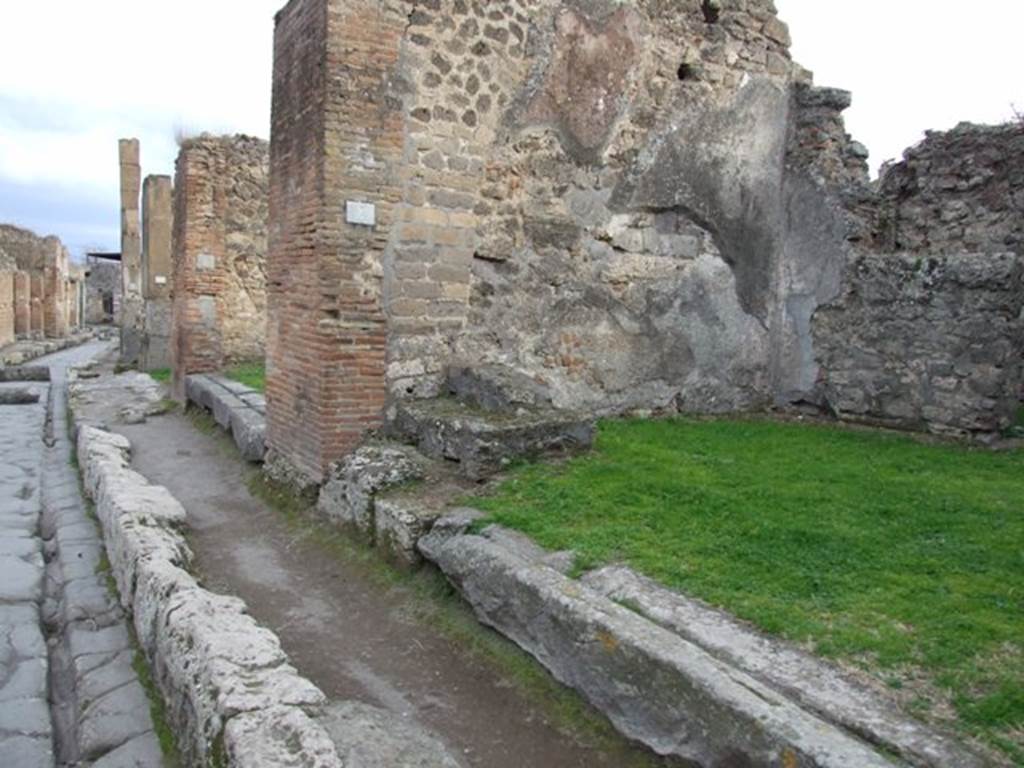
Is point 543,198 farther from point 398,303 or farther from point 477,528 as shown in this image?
point 477,528

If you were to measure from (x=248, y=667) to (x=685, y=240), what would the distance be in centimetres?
523

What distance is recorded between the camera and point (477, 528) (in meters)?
4.14

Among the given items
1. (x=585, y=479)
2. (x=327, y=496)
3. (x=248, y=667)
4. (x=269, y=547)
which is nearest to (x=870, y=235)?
(x=585, y=479)

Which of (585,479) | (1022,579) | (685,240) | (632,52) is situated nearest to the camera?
(1022,579)

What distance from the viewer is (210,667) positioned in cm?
306

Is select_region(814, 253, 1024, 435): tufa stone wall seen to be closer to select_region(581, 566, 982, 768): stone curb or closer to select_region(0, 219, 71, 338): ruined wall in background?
select_region(581, 566, 982, 768): stone curb

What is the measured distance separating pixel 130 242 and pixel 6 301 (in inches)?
127

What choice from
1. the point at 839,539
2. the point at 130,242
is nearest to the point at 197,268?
the point at 839,539

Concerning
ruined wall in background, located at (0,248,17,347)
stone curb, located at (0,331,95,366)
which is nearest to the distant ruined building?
ruined wall in background, located at (0,248,17,347)

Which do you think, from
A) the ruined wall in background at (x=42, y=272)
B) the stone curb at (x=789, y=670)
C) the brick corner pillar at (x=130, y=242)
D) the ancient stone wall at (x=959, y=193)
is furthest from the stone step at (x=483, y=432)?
the ruined wall in background at (x=42, y=272)

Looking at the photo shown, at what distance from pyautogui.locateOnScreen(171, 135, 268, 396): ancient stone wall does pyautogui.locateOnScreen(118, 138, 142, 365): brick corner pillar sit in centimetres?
634

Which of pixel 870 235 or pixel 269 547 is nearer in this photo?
pixel 269 547

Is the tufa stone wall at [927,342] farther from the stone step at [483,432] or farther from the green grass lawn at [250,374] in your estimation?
the green grass lawn at [250,374]

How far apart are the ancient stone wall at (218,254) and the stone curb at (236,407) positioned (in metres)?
0.87
